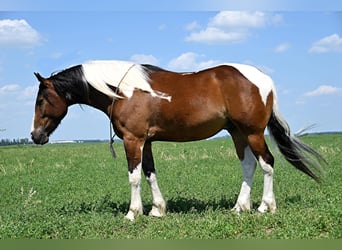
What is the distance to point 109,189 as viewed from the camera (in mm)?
10945

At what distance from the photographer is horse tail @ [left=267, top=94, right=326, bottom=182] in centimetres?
755

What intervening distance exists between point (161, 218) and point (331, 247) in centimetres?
296

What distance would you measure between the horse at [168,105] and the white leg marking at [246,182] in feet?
0.06

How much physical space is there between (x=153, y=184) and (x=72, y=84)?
2.21m

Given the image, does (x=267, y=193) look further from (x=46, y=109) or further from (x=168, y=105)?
(x=46, y=109)

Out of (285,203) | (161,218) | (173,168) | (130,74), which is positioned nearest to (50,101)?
(130,74)

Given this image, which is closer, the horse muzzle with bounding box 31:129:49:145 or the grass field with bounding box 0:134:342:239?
the grass field with bounding box 0:134:342:239

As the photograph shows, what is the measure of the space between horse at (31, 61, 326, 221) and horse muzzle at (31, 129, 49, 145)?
0.29 metres

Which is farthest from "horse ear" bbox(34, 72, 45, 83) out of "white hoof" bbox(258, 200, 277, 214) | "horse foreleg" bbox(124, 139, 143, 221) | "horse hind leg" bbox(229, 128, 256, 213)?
"white hoof" bbox(258, 200, 277, 214)

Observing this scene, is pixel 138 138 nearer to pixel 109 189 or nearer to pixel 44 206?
pixel 44 206

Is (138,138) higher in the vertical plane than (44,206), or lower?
higher

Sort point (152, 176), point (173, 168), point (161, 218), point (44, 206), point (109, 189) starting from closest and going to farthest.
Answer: point (161, 218) → point (152, 176) → point (44, 206) → point (109, 189) → point (173, 168)

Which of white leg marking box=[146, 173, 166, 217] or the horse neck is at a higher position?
the horse neck

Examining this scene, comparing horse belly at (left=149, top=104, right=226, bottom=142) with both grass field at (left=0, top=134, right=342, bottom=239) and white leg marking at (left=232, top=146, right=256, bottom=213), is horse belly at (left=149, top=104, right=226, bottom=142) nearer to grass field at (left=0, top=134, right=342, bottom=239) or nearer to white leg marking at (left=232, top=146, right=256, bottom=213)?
white leg marking at (left=232, top=146, right=256, bottom=213)
